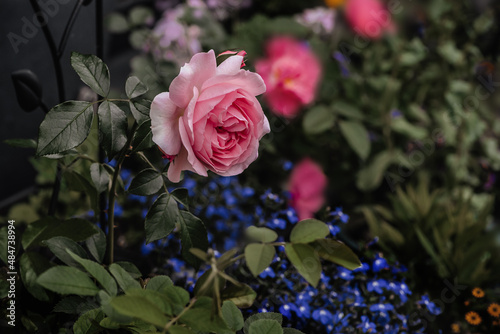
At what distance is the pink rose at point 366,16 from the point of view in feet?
5.54

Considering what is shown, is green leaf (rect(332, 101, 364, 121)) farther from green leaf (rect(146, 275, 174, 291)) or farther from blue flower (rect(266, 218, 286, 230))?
green leaf (rect(146, 275, 174, 291))

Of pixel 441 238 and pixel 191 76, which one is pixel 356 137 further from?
pixel 191 76

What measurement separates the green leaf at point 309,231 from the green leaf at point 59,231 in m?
0.33

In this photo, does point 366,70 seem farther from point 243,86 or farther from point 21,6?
point 243,86

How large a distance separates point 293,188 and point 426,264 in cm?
42

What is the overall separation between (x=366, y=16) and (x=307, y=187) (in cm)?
67

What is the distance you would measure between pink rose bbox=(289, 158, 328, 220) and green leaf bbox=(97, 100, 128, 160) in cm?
67

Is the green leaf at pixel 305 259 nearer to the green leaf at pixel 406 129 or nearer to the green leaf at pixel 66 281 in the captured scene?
the green leaf at pixel 66 281

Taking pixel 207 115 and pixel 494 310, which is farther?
pixel 494 310

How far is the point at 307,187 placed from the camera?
58.2 inches

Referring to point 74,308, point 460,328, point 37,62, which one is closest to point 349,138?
point 460,328

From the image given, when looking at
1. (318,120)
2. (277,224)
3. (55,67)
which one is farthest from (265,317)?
(318,120)

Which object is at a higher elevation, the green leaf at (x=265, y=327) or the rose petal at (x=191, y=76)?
the rose petal at (x=191, y=76)

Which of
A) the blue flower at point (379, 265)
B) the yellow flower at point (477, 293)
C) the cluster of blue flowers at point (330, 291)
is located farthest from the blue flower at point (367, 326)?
the yellow flower at point (477, 293)
